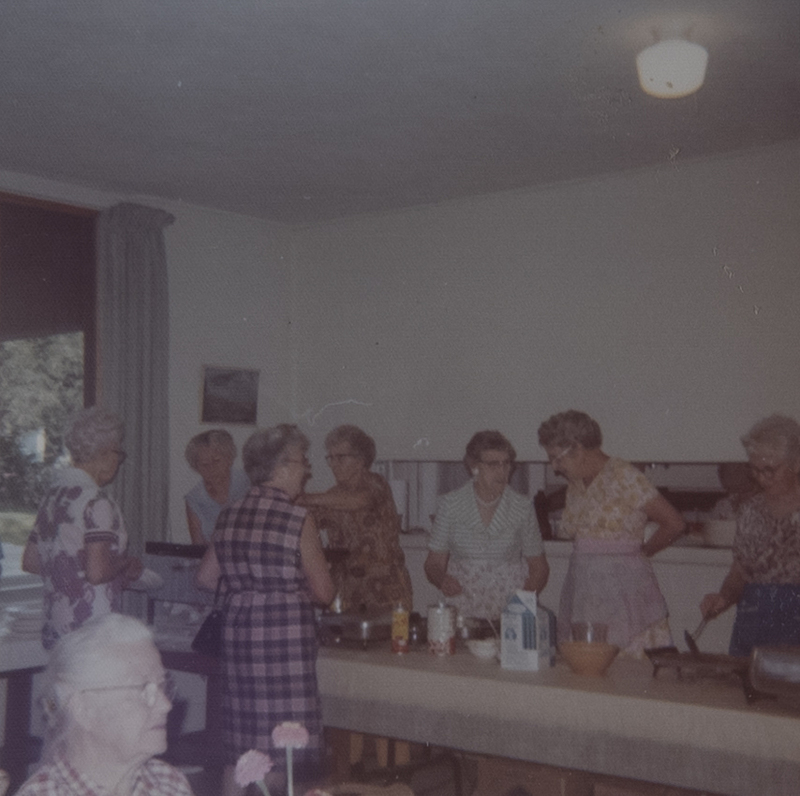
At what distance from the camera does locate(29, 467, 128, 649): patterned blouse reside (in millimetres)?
3377

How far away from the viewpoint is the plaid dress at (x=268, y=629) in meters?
3.02

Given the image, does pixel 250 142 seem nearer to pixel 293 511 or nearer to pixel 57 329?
pixel 57 329

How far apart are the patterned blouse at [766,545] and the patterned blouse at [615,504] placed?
13.1 inches

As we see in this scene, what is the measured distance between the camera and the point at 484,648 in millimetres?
3178

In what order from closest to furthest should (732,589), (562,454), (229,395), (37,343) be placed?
(732,589), (562,454), (37,343), (229,395)

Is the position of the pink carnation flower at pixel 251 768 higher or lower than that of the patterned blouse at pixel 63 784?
higher

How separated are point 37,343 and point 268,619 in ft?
9.06

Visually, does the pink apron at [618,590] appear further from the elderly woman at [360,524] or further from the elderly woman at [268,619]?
the elderly woman at [268,619]

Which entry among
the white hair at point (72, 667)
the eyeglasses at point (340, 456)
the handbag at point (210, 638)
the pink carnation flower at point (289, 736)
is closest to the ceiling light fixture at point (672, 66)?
the eyeglasses at point (340, 456)

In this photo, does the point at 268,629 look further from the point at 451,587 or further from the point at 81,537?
the point at 451,587

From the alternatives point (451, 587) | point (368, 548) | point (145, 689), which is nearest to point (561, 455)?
point (451, 587)

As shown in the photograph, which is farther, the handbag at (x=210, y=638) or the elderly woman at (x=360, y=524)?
the elderly woman at (x=360, y=524)

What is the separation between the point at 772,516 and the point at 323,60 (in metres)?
2.24

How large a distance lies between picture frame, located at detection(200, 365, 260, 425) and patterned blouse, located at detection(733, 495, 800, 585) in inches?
132
